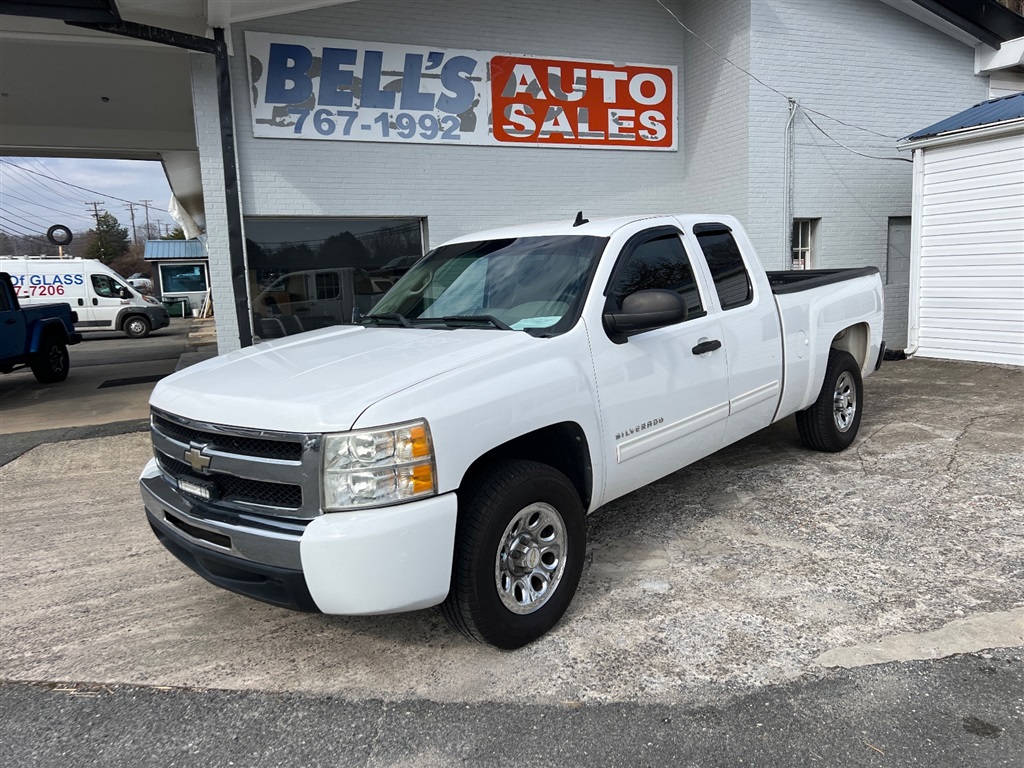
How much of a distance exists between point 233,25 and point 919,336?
10.3m

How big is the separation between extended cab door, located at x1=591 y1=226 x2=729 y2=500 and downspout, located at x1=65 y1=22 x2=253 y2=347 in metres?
5.84

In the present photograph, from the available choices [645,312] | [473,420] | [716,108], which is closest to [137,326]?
[716,108]

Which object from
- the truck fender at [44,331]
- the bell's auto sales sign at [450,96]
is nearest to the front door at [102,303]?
the truck fender at [44,331]

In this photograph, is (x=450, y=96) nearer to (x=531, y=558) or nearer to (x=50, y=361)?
(x=531, y=558)

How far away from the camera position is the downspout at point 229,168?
7.83 metres

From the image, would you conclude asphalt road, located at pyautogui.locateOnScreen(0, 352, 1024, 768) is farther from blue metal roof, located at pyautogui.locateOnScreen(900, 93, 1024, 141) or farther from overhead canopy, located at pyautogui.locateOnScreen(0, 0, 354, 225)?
blue metal roof, located at pyautogui.locateOnScreen(900, 93, 1024, 141)

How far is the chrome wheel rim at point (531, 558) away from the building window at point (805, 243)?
9.25 m

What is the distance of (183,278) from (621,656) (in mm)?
38966

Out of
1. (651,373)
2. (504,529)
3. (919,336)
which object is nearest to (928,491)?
(651,373)

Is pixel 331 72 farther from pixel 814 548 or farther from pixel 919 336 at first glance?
pixel 919 336

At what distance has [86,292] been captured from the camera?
23.8 m

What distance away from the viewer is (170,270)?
122 ft

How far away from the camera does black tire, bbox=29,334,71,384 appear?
1252cm

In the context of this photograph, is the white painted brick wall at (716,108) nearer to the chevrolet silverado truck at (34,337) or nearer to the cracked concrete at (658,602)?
the cracked concrete at (658,602)
